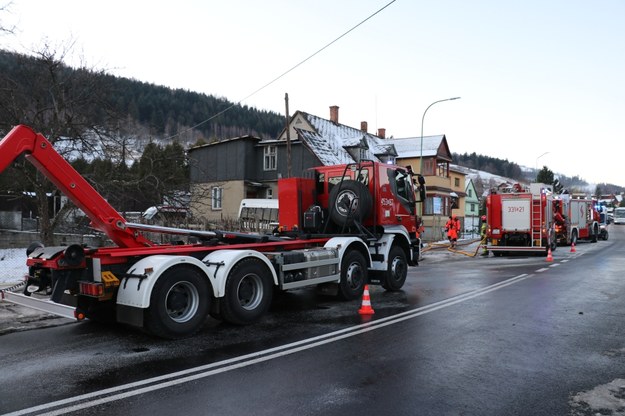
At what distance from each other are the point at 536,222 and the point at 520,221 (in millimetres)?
656

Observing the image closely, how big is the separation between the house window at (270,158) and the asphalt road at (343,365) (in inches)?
1198

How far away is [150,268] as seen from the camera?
6438 mm

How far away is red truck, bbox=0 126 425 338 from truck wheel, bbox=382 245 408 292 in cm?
3

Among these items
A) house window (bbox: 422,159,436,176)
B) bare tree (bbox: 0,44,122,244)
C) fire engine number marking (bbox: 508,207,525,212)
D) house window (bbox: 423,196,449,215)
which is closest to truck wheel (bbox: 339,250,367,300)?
bare tree (bbox: 0,44,122,244)

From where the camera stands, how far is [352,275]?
32.4 ft

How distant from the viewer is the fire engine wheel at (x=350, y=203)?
410 inches

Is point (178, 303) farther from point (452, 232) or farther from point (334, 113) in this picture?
point (334, 113)

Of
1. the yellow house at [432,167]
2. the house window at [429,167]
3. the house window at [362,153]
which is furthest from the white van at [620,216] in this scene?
the house window at [362,153]

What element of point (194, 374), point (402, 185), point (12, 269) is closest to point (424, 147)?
point (402, 185)

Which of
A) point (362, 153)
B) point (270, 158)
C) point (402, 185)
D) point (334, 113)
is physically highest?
point (334, 113)

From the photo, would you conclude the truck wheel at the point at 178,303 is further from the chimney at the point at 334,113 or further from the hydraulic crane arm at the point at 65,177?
the chimney at the point at 334,113

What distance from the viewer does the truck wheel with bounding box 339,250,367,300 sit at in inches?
380

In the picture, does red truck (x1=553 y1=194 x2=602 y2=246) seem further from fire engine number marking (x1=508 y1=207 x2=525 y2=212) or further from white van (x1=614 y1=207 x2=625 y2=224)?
white van (x1=614 y1=207 x2=625 y2=224)

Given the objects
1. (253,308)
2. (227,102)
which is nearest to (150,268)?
(253,308)
